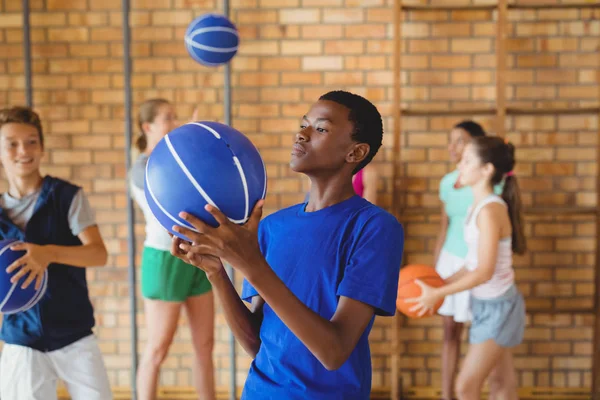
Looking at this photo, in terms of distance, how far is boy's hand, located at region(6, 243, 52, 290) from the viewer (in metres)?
2.11

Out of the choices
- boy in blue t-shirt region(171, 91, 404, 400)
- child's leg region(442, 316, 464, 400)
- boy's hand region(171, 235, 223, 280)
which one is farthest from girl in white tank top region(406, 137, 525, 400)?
boy's hand region(171, 235, 223, 280)

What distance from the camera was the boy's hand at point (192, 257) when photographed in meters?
1.25

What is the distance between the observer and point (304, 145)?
1.43 m

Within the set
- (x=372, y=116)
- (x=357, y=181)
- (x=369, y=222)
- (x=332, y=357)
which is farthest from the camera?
(x=357, y=181)

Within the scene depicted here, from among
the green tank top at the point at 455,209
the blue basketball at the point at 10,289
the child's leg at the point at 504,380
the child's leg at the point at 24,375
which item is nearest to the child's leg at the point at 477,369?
the child's leg at the point at 504,380

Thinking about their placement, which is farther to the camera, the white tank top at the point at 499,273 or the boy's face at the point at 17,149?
the white tank top at the point at 499,273

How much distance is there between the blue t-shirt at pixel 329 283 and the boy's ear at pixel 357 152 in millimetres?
101

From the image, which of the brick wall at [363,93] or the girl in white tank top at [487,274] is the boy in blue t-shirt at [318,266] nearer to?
the girl in white tank top at [487,274]

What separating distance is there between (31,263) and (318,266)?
4.02ft

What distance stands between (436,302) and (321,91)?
1620 mm

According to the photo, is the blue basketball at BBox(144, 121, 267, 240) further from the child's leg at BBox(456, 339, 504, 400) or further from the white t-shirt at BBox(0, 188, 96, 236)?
the child's leg at BBox(456, 339, 504, 400)

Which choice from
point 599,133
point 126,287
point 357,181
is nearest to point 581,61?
point 599,133

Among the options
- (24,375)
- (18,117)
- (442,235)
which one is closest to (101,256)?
(24,375)

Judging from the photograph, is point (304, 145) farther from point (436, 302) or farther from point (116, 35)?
point (116, 35)
